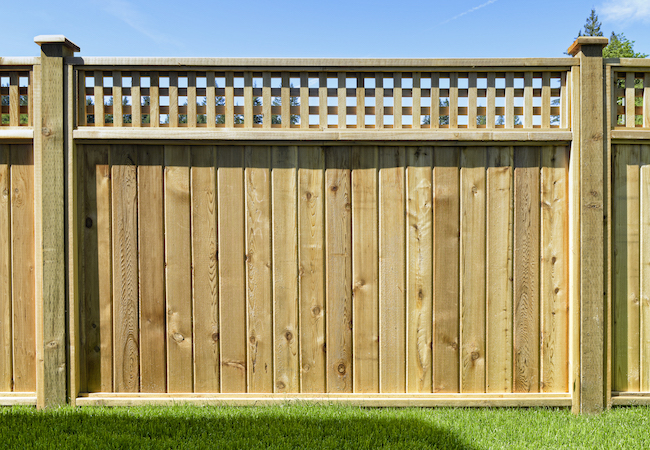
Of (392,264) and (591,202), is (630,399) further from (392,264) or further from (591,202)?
(392,264)

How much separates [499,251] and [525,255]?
0.57ft

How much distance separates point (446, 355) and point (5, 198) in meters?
3.06

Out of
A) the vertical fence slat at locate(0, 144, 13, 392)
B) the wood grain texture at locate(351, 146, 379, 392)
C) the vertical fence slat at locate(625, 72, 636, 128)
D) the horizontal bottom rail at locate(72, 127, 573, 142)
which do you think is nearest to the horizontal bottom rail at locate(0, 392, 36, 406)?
the vertical fence slat at locate(0, 144, 13, 392)

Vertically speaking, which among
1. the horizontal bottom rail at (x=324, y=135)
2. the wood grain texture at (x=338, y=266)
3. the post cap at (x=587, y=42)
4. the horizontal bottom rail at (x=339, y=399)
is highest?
the post cap at (x=587, y=42)

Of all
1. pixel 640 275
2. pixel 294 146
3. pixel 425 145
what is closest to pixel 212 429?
pixel 294 146

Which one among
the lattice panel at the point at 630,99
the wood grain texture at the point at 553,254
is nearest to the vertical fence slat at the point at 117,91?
the wood grain texture at the point at 553,254

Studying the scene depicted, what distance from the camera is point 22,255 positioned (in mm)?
2705

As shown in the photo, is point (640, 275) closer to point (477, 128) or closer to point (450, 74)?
point (477, 128)

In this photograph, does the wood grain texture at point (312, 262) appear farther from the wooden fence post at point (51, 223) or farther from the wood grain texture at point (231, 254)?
the wooden fence post at point (51, 223)

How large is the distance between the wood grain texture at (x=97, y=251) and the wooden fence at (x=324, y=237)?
0.04ft

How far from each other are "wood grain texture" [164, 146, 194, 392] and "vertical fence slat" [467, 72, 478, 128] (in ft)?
6.01

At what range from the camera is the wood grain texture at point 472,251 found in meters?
2.65

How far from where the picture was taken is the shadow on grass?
7.13ft

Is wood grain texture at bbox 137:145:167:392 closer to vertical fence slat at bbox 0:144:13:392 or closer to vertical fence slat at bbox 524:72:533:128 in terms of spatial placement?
vertical fence slat at bbox 0:144:13:392
